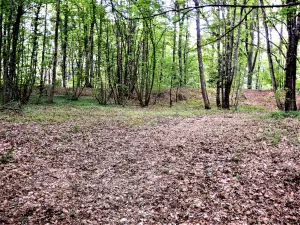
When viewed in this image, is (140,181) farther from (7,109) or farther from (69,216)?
(7,109)

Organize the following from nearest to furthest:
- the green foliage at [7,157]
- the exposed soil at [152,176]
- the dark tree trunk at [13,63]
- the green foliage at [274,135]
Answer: the exposed soil at [152,176]
the green foliage at [7,157]
the green foliage at [274,135]
the dark tree trunk at [13,63]

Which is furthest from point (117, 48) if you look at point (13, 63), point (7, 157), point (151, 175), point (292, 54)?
point (151, 175)

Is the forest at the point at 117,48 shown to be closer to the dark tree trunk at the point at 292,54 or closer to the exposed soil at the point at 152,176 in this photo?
the dark tree trunk at the point at 292,54

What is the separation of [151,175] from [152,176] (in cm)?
6

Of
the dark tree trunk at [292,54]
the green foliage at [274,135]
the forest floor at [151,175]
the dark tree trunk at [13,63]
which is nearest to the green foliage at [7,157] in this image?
the forest floor at [151,175]

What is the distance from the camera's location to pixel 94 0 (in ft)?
60.1

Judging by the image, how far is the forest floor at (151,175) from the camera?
457cm

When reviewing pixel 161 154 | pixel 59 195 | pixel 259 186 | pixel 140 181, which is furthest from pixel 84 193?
pixel 259 186

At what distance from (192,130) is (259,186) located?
464cm

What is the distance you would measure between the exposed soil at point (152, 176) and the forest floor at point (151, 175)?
0.02 m

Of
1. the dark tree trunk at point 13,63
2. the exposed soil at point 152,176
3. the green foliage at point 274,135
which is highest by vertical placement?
the dark tree trunk at point 13,63

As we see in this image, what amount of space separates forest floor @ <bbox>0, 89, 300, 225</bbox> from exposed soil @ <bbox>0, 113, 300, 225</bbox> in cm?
2

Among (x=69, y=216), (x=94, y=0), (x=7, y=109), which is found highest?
(x=94, y=0)

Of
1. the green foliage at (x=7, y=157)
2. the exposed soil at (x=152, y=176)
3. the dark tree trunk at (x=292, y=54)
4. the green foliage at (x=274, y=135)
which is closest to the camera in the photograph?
the exposed soil at (x=152, y=176)
